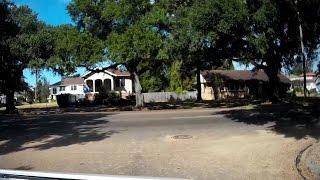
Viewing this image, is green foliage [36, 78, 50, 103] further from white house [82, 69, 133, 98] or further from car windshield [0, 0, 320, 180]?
car windshield [0, 0, 320, 180]

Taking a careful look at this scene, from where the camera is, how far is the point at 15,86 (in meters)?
41.3

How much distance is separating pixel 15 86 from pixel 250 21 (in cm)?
2376

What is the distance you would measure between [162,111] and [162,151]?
19.8m

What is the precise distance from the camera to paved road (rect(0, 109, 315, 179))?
1006cm

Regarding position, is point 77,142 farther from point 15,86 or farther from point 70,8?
point 15,86

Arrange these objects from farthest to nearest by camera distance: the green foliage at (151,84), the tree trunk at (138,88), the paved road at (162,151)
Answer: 1. the green foliage at (151,84)
2. the tree trunk at (138,88)
3. the paved road at (162,151)

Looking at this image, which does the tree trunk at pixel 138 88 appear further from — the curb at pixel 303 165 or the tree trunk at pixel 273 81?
the curb at pixel 303 165

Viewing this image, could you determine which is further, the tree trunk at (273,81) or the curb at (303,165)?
the tree trunk at (273,81)

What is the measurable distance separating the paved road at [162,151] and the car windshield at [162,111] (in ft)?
0.11

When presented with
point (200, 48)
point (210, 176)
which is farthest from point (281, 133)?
point (200, 48)

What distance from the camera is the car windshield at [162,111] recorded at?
10.8 metres

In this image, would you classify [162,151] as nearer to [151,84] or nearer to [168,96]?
[168,96]

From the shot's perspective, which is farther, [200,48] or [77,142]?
[200,48]

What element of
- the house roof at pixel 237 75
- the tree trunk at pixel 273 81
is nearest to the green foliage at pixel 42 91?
the house roof at pixel 237 75
